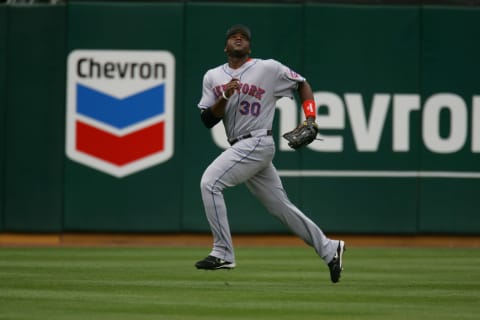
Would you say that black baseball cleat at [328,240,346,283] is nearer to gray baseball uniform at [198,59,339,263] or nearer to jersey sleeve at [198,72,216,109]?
gray baseball uniform at [198,59,339,263]

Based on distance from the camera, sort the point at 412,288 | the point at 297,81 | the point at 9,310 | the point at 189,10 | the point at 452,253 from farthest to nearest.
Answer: the point at 189,10 → the point at 452,253 → the point at 297,81 → the point at 412,288 → the point at 9,310

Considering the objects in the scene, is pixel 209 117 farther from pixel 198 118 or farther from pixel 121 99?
pixel 121 99

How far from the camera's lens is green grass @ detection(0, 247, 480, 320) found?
6.42m

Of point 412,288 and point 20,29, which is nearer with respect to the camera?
point 412,288

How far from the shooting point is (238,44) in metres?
8.43

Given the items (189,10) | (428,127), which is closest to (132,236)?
(189,10)

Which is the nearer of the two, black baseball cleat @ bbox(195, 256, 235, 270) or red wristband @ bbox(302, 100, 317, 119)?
black baseball cleat @ bbox(195, 256, 235, 270)

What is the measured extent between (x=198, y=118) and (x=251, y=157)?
17.0 feet

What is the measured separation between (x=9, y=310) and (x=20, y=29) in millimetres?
7653

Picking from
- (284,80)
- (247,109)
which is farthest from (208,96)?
(284,80)

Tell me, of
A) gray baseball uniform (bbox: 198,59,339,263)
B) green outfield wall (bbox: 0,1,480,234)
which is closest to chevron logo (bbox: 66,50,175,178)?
green outfield wall (bbox: 0,1,480,234)

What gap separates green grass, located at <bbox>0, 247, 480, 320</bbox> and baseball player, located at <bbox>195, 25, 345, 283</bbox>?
0.30 meters

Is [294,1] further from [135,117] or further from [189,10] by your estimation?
[135,117]

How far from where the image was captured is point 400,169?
1355 cm
